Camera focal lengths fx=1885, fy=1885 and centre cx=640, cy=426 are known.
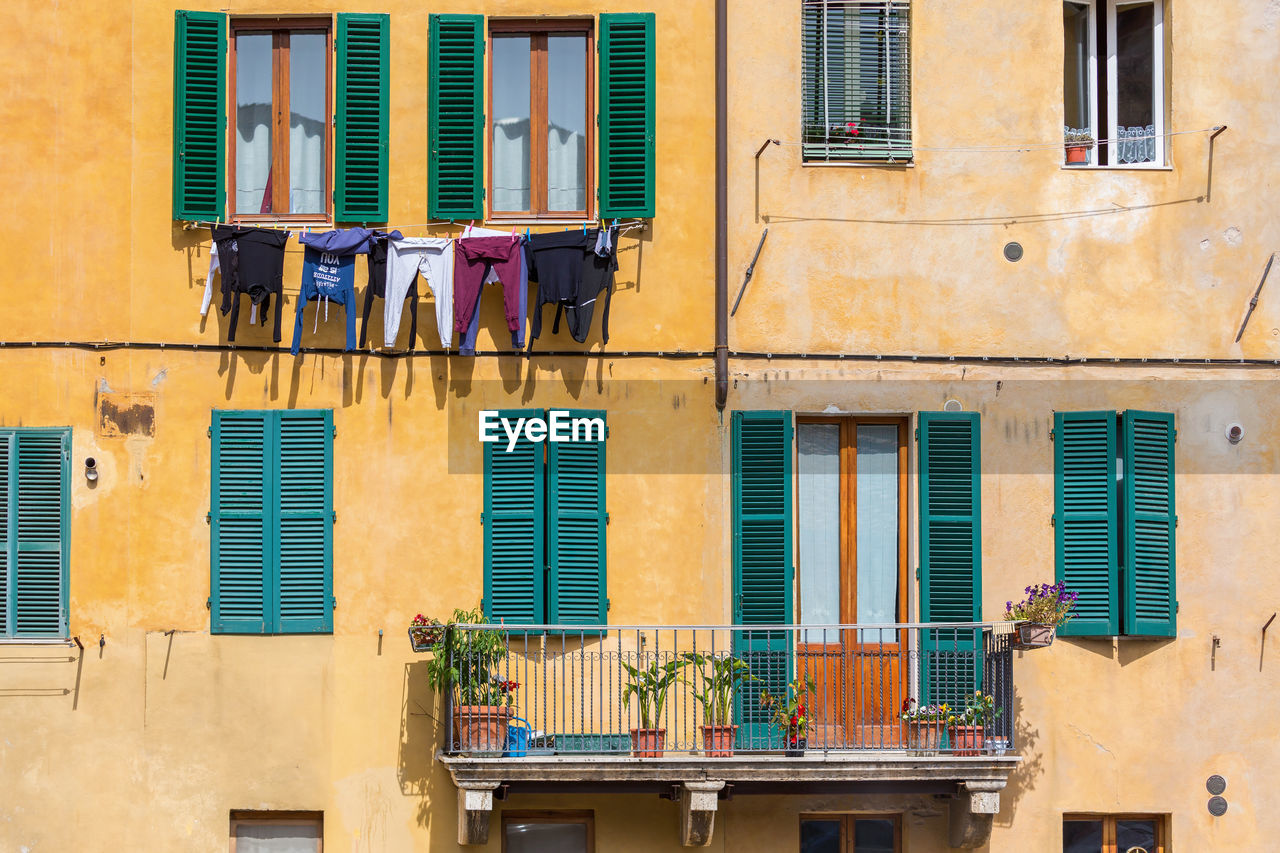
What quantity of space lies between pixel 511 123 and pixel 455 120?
518 mm

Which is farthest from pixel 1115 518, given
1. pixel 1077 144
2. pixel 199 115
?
pixel 199 115

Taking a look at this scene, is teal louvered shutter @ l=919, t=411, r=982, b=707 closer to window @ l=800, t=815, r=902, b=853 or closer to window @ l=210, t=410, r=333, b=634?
window @ l=800, t=815, r=902, b=853

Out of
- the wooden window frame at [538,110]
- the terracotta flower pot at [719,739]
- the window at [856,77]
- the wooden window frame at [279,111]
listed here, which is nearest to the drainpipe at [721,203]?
the window at [856,77]

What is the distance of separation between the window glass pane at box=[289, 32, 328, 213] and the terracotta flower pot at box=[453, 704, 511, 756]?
4331 mm

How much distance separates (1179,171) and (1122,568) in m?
3.32

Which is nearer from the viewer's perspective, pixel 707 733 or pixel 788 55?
pixel 707 733

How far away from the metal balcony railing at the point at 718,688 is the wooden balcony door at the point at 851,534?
0.05m

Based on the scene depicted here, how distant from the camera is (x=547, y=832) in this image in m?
15.2

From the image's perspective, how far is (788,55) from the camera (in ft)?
51.2

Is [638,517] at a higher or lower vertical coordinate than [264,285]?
lower

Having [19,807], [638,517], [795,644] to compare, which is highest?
[638,517]

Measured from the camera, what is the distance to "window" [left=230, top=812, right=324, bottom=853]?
1512cm

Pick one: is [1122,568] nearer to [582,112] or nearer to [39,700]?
[582,112]

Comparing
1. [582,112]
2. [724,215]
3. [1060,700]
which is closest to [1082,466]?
[1060,700]
